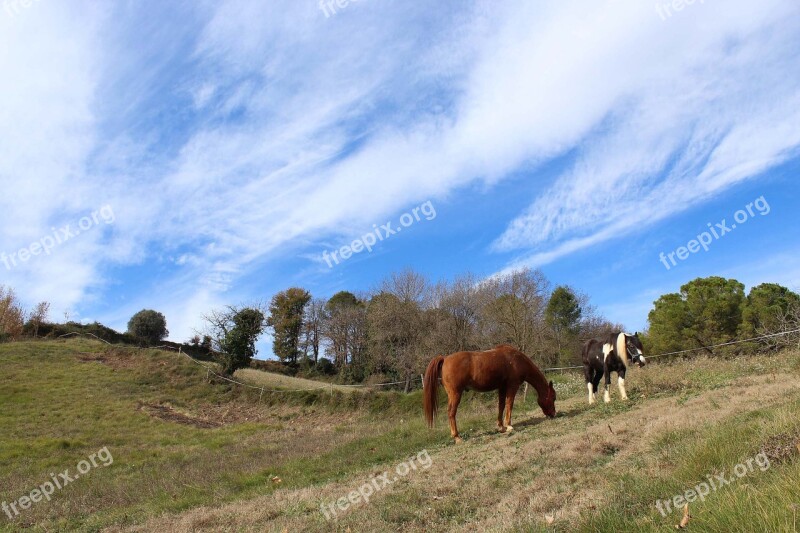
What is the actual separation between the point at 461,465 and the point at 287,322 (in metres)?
51.3

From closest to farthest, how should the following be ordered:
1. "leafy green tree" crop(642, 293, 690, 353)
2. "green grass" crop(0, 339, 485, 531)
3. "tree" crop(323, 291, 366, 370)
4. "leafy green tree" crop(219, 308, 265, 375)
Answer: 1. "green grass" crop(0, 339, 485, 531)
2. "leafy green tree" crop(642, 293, 690, 353)
3. "leafy green tree" crop(219, 308, 265, 375)
4. "tree" crop(323, 291, 366, 370)

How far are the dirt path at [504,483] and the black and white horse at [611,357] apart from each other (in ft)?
7.14

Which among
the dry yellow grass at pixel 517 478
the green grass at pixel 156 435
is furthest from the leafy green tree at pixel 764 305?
the green grass at pixel 156 435

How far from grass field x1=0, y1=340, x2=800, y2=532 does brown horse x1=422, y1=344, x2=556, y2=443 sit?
0.75 metres

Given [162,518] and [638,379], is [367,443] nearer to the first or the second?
[162,518]

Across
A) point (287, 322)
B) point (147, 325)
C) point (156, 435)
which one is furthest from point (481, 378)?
point (147, 325)

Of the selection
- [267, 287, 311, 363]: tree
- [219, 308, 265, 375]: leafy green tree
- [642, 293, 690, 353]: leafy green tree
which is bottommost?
[642, 293, 690, 353]: leafy green tree

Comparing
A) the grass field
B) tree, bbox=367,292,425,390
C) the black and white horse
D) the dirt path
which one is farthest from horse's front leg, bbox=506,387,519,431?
tree, bbox=367,292,425,390

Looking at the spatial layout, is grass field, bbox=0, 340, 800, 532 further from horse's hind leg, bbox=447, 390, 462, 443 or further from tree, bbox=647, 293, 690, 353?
tree, bbox=647, 293, 690, 353

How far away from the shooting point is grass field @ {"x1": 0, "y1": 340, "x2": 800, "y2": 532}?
4.89 metres

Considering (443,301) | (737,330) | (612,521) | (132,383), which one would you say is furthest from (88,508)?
(443,301)

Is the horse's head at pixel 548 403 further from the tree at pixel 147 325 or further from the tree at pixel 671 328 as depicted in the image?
the tree at pixel 147 325

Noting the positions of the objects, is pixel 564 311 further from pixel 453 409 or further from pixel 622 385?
pixel 453 409

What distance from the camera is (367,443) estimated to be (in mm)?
14031
